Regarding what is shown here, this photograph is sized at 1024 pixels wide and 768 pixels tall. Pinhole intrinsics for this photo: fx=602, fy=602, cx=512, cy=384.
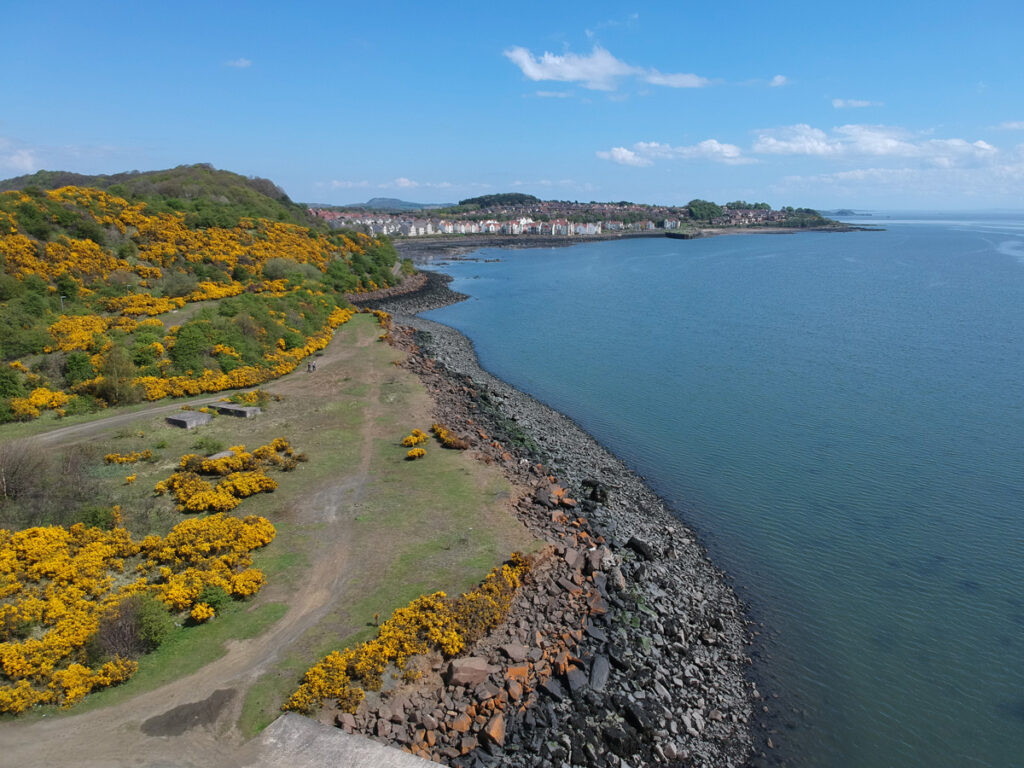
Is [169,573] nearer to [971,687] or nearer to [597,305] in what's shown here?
[971,687]

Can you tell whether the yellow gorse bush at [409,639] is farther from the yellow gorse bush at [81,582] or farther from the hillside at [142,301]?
the hillside at [142,301]

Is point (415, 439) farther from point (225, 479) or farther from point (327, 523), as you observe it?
point (225, 479)

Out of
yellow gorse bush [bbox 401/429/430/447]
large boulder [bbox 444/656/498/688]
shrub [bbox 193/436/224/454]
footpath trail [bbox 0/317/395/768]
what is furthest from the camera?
yellow gorse bush [bbox 401/429/430/447]

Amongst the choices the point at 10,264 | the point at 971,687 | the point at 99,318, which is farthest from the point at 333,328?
the point at 971,687

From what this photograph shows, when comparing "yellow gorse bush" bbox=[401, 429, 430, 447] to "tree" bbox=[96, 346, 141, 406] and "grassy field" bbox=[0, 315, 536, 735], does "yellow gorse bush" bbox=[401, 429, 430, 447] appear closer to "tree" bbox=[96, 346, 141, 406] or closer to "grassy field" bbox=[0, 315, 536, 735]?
"grassy field" bbox=[0, 315, 536, 735]

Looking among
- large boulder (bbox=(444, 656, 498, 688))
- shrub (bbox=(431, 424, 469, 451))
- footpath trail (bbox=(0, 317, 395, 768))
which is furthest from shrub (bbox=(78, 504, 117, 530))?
shrub (bbox=(431, 424, 469, 451))

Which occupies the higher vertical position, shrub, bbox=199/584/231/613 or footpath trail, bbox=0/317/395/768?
shrub, bbox=199/584/231/613

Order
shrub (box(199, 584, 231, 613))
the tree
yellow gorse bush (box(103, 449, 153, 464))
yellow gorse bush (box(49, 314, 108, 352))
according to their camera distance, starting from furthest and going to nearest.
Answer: yellow gorse bush (box(49, 314, 108, 352)) < the tree < yellow gorse bush (box(103, 449, 153, 464)) < shrub (box(199, 584, 231, 613))
